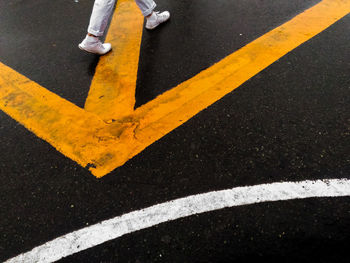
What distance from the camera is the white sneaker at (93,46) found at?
2846mm

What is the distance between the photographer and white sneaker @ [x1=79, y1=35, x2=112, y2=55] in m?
2.85

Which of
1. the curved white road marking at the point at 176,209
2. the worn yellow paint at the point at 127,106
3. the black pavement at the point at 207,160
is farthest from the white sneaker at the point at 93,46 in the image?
the curved white road marking at the point at 176,209

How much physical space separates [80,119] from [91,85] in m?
0.49

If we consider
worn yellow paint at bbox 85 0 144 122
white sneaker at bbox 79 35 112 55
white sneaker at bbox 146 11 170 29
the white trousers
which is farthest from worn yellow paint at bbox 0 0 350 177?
white sneaker at bbox 146 11 170 29

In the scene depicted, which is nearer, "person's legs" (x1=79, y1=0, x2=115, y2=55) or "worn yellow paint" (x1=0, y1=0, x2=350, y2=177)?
"worn yellow paint" (x1=0, y1=0, x2=350, y2=177)

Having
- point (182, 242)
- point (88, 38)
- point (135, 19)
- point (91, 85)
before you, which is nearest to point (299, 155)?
point (182, 242)

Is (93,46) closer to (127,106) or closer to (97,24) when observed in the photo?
(97,24)

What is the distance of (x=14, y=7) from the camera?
3.97 m

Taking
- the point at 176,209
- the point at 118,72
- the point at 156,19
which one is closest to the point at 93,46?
the point at 118,72

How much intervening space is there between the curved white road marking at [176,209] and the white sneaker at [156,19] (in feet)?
7.89

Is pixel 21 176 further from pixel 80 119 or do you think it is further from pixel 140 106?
pixel 140 106

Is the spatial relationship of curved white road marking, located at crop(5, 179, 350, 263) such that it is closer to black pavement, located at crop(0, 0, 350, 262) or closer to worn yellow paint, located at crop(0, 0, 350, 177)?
black pavement, located at crop(0, 0, 350, 262)

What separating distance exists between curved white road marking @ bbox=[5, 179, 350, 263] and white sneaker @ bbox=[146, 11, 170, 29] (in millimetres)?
2405

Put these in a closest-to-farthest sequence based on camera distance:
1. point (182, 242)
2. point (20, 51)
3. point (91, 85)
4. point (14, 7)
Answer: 1. point (182, 242)
2. point (91, 85)
3. point (20, 51)
4. point (14, 7)
